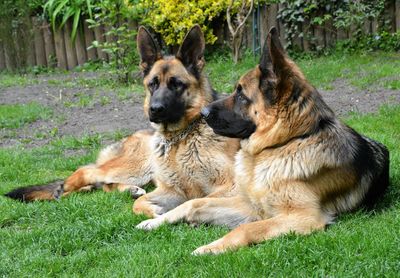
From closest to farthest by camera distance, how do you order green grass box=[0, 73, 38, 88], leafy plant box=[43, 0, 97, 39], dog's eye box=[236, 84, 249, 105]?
1. dog's eye box=[236, 84, 249, 105]
2. green grass box=[0, 73, 38, 88]
3. leafy plant box=[43, 0, 97, 39]

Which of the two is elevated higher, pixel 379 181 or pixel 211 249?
pixel 379 181

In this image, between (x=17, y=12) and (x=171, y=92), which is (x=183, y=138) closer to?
(x=171, y=92)

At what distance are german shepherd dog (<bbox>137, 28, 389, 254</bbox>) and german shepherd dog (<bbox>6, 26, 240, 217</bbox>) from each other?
2.53ft

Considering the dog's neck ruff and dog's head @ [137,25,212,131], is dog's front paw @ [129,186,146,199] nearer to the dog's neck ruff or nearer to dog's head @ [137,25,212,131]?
the dog's neck ruff

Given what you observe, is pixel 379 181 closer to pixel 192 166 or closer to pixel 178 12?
pixel 192 166

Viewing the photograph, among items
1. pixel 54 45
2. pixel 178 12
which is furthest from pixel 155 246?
pixel 54 45

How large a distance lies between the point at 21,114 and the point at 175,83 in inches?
203

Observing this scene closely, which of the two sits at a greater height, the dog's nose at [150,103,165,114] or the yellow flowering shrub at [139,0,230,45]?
the yellow flowering shrub at [139,0,230,45]

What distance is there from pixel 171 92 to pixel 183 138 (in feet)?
1.61

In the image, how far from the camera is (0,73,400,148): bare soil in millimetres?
8953

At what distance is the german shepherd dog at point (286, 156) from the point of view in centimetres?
448

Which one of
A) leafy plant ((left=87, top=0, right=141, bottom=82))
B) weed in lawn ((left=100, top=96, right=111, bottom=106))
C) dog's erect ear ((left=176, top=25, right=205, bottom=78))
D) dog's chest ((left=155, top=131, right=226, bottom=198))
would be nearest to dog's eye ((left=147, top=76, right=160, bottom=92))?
dog's erect ear ((left=176, top=25, right=205, bottom=78))

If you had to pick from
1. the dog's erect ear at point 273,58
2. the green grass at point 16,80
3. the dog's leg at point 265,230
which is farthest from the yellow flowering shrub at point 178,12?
the dog's leg at point 265,230

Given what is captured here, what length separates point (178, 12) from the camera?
13156 mm
